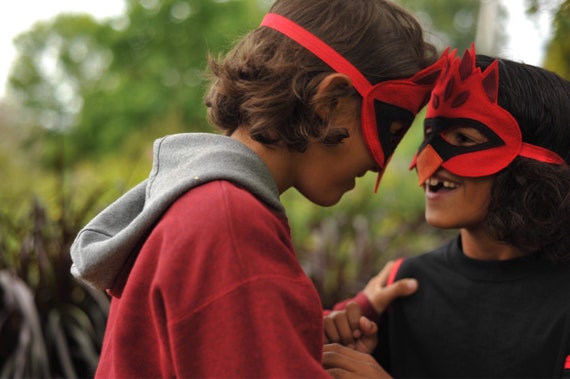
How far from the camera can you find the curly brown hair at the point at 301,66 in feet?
6.92

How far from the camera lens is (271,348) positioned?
1628 mm

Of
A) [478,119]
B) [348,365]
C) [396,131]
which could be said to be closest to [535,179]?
[478,119]

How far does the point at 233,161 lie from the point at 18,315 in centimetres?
252

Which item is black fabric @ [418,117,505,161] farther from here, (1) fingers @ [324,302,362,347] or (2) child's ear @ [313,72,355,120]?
(1) fingers @ [324,302,362,347]

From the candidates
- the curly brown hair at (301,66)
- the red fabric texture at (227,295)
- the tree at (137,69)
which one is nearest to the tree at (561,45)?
the curly brown hair at (301,66)

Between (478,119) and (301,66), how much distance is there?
0.76 meters

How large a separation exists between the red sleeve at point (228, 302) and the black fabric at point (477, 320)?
1072 millimetres

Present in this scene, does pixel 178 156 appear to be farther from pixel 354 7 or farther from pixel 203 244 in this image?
pixel 354 7

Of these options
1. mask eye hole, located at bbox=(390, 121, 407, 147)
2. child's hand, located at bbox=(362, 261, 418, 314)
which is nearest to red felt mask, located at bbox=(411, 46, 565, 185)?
mask eye hole, located at bbox=(390, 121, 407, 147)

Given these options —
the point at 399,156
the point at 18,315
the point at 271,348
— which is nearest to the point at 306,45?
the point at 271,348

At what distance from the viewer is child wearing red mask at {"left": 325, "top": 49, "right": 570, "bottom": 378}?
8.15 ft

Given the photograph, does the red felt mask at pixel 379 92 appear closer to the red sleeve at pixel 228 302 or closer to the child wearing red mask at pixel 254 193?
the child wearing red mask at pixel 254 193

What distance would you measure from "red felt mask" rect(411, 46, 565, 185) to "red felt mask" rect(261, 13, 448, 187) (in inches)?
3.0

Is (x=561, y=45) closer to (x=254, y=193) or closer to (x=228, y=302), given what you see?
(x=254, y=193)
